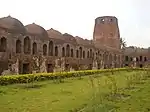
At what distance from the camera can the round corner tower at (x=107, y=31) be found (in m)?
49.4

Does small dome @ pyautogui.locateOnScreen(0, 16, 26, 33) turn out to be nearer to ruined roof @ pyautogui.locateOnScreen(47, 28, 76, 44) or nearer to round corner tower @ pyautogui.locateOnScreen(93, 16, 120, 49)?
ruined roof @ pyautogui.locateOnScreen(47, 28, 76, 44)

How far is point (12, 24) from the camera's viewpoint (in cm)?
2380

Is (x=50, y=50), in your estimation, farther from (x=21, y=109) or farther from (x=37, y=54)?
(x=21, y=109)

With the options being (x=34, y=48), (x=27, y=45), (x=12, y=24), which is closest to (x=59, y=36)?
(x=34, y=48)

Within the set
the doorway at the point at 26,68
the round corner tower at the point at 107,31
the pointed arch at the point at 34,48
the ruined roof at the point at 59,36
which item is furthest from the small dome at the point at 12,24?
the round corner tower at the point at 107,31

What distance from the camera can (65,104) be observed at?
930 centimetres

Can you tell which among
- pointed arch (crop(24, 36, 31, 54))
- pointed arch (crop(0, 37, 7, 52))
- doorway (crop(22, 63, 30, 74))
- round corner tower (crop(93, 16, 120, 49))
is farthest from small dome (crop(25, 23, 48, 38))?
round corner tower (crop(93, 16, 120, 49))

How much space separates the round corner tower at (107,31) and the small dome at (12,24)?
26.9m

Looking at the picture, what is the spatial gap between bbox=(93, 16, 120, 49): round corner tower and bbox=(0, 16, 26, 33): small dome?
88.3ft

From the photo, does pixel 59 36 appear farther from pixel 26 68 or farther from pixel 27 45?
pixel 26 68

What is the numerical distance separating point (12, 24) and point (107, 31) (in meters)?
28.3

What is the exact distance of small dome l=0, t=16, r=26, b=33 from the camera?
2272cm

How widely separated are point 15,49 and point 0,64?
7.39ft

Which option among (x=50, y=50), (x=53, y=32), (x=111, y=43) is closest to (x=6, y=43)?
(x=50, y=50)
